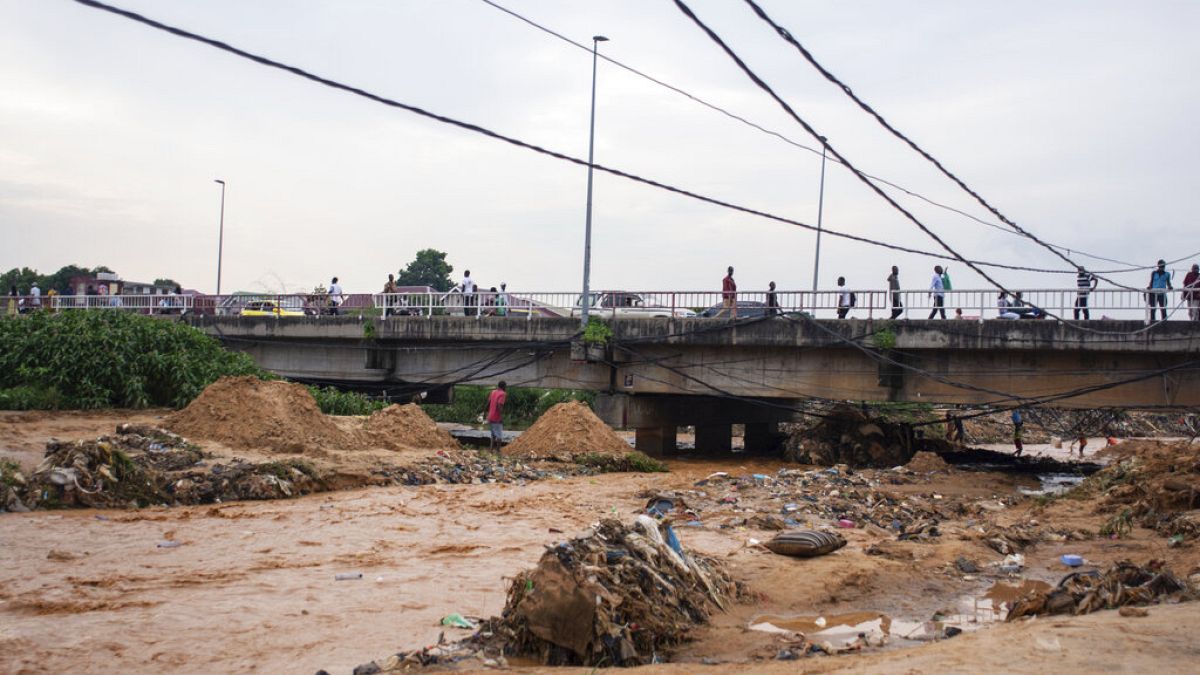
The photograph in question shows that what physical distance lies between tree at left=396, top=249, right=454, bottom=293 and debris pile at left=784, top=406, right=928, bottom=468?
54.9 meters

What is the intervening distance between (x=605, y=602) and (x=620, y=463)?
14623mm

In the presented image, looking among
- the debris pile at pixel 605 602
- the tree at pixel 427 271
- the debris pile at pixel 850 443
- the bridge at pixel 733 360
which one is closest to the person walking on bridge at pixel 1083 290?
the bridge at pixel 733 360

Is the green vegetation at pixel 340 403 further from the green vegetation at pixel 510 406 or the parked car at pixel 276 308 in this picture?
the green vegetation at pixel 510 406

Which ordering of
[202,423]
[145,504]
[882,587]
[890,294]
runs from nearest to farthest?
[882,587]
[145,504]
[202,423]
[890,294]

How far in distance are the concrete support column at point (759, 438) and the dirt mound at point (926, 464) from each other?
7449mm

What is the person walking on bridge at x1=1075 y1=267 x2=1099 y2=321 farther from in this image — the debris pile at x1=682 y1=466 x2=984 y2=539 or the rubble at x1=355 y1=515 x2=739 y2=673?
the rubble at x1=355 y1=515 x2=739 y2=673

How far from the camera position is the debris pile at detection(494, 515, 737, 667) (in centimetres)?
682

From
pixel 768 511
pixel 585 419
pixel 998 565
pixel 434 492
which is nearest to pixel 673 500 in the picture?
pixel 768 511

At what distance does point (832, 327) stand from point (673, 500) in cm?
914

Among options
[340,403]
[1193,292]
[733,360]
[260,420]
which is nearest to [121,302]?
[340,403]

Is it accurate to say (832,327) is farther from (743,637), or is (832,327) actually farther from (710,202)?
(743,637)

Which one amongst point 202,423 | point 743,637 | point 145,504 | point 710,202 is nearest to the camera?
point 743,637

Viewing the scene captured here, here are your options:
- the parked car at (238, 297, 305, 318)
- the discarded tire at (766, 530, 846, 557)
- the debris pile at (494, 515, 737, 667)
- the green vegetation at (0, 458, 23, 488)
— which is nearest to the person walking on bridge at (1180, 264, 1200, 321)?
the discarded tire at (766, 530, 846, 557)

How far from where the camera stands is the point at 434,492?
53.3 feet
